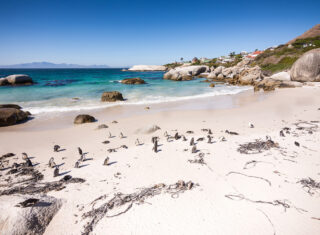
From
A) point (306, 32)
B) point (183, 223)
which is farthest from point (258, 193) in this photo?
point (306, 32)

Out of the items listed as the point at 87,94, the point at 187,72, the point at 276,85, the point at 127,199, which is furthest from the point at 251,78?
the point at 127,199

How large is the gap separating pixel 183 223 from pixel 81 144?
18.0 feet

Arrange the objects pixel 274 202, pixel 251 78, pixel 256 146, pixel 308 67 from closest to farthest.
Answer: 1. pixel 274 202
2. pixel 256 146
3. pixel 308 67
4. pixel 251 78

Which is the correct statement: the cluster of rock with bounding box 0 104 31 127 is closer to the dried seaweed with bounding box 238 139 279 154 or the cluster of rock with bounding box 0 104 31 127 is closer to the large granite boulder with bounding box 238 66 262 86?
the dried seaweed with bounding box 238 139 279 154

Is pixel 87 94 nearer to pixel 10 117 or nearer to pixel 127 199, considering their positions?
pixel 10 117

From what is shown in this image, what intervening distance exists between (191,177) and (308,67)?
99.6ft

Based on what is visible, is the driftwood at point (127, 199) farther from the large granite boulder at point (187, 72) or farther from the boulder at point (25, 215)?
the large granite boulder at point (187, 72)

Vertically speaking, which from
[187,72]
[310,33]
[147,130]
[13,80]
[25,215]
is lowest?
[25,215]

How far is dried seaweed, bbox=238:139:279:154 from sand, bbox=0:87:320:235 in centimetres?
17

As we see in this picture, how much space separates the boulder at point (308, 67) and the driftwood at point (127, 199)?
30.5 m

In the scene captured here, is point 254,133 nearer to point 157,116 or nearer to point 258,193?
point 258,193

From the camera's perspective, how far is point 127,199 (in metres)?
3.62

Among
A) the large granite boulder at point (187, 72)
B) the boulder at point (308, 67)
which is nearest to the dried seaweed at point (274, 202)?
the boulder at point (308, 67)

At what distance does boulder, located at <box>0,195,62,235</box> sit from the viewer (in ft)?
9.41
